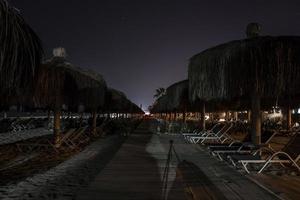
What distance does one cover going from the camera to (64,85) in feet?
35.5

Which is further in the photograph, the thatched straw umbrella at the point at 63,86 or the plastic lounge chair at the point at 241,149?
the thatched straw umbrella at the point at 63,86

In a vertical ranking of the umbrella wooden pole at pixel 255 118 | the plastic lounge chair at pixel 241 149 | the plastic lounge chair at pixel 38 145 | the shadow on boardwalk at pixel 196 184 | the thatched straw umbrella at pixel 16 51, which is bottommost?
the shadow on boardwalk at pixel 196 184

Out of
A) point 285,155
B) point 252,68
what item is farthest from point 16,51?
point 285,155

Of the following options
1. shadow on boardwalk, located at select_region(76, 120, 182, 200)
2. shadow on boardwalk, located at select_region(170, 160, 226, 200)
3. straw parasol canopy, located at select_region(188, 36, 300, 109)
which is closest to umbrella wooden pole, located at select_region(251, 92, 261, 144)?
straw parasol canopy, located at select_region(188, 36, 300, 109)

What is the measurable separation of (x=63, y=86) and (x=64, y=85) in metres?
0.06

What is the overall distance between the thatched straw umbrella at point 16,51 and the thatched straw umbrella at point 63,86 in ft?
18.4

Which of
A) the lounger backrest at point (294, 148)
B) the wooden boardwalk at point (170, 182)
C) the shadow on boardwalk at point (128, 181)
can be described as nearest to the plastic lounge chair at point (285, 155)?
the lounger backrest at point (294, 148)

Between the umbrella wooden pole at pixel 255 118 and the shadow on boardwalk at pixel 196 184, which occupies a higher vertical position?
the umbrella wooden pole at pixel 255 118

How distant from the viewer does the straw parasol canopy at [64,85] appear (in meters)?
10.4

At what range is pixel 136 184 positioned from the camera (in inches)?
232

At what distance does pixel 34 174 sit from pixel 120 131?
39.7 ft

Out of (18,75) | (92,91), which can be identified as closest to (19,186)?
(18,75)

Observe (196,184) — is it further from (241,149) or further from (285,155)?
(241,149)

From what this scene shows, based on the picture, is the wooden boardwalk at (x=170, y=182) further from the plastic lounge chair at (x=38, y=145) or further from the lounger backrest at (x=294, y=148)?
the plastic lounge chair at (x=38, y=145)
